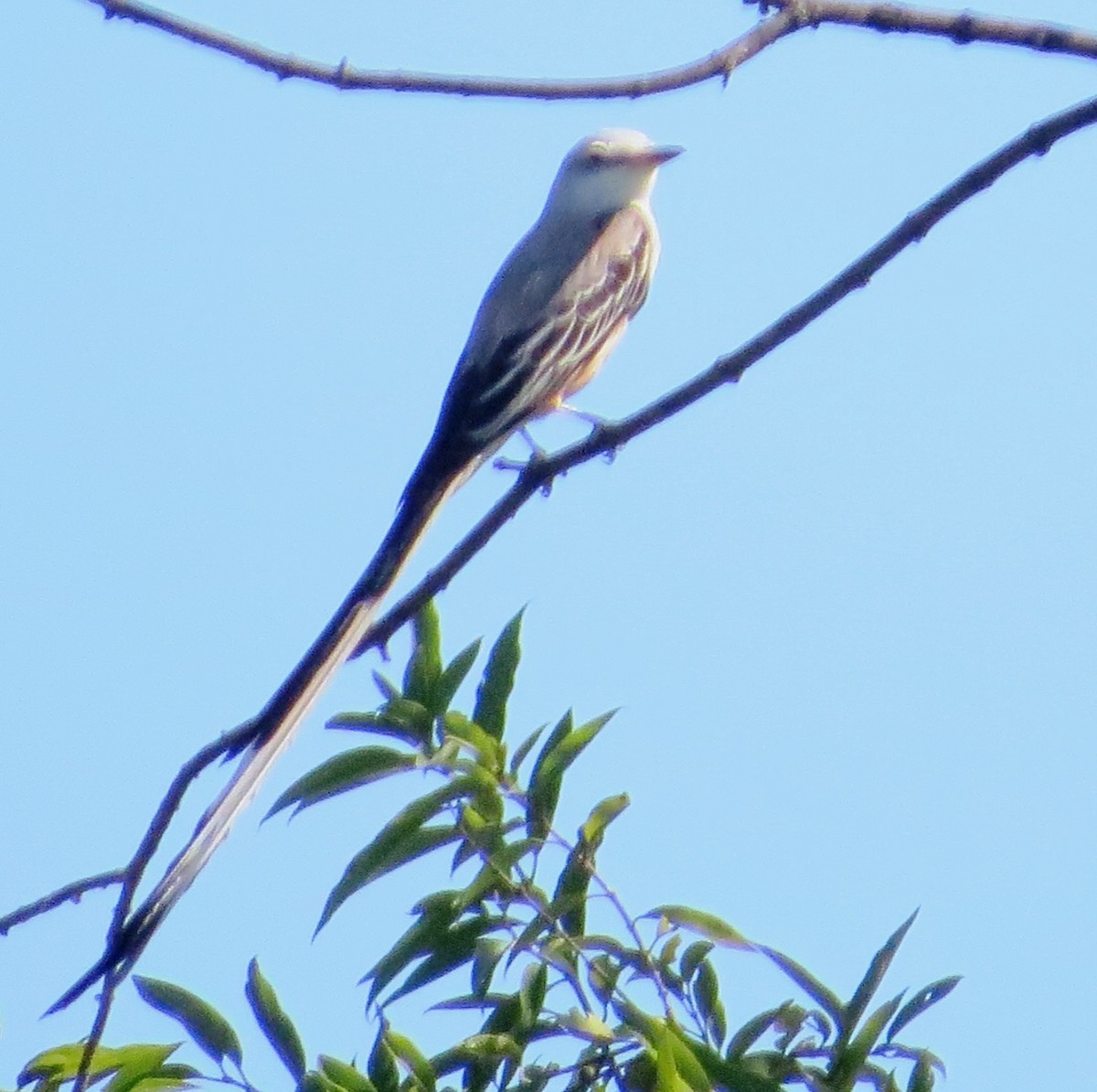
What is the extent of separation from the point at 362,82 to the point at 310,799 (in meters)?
1.08

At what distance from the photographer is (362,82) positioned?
2164 millimetres

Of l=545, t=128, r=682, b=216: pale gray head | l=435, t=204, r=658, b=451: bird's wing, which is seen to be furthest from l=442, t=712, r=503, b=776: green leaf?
l=545, t=128, r=682, b=216: pale gray head

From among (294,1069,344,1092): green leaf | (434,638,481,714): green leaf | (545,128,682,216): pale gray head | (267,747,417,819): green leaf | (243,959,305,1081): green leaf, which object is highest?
(545,128,682,216): pale gray head

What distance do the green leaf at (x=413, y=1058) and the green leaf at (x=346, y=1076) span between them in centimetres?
6

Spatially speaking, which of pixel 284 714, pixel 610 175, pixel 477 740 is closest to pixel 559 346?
pixel 610 175

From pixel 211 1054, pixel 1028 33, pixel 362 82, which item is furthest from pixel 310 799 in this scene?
pixel 1028 33

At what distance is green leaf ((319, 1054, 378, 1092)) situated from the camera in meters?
2.44

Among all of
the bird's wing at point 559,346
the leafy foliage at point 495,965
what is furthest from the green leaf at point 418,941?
the bird's wing at point 559,346

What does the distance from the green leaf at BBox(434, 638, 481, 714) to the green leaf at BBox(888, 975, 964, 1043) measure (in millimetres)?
781

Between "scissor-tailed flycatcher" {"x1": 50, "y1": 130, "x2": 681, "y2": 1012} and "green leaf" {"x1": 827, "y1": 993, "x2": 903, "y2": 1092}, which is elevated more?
"scissor-tailed flycatcher" {"x1": 50, "y1": 130, "x2": 681, "y2": 1012}

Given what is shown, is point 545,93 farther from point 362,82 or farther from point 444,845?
point 444,845

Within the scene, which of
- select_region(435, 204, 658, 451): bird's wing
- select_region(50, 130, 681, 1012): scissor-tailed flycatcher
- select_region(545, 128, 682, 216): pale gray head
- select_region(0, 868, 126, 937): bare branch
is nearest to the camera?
select_region(0, 868, 126, 937): bare branch

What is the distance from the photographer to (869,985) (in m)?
2.55

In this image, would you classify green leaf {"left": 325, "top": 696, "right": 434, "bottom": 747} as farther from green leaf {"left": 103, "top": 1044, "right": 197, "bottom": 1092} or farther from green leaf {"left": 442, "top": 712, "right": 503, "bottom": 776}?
green leaf {"left": 103, "top": 1044, "right": 197, "bottom": 1092}
